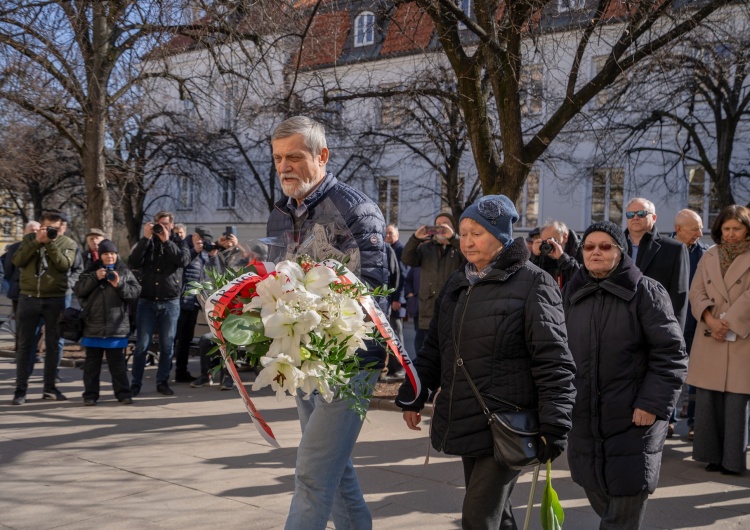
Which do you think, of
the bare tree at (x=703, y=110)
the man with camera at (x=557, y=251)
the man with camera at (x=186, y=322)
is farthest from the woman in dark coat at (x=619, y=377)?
the bare tree at (x=703, y=110)

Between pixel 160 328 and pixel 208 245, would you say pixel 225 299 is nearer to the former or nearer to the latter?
pixel 160 328

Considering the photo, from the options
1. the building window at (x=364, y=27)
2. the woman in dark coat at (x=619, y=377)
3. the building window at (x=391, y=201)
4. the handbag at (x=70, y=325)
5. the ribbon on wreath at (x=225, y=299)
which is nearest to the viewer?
the ribbon on wreath at (x=225, y=299)

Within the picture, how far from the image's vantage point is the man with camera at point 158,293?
1019 centimetres

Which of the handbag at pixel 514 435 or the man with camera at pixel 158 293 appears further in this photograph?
the man with camera at pixel 158 293

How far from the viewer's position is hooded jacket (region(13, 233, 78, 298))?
950cm

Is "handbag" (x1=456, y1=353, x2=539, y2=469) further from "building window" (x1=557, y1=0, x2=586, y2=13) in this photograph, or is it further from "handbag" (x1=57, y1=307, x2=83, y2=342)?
"handbag" (x1=57, y1=307, x2=83, y2=342)

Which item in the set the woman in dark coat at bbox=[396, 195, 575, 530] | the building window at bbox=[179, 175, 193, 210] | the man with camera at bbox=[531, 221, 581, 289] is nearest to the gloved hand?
the woman in dark coat at bbox=[396, 195, 575, 530]

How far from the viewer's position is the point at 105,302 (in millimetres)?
9344

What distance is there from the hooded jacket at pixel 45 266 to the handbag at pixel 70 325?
1.36ft

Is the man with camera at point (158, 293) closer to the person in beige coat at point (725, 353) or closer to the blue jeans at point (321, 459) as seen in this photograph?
the person in beige coat at point (725, 353)

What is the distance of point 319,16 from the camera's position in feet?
36.2

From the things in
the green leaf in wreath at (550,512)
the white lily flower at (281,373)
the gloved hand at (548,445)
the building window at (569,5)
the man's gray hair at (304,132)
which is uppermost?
the building window at (569,5)

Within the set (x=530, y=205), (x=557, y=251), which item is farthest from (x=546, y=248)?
(x=530, y=205)

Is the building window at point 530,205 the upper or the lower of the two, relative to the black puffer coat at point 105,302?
upper
